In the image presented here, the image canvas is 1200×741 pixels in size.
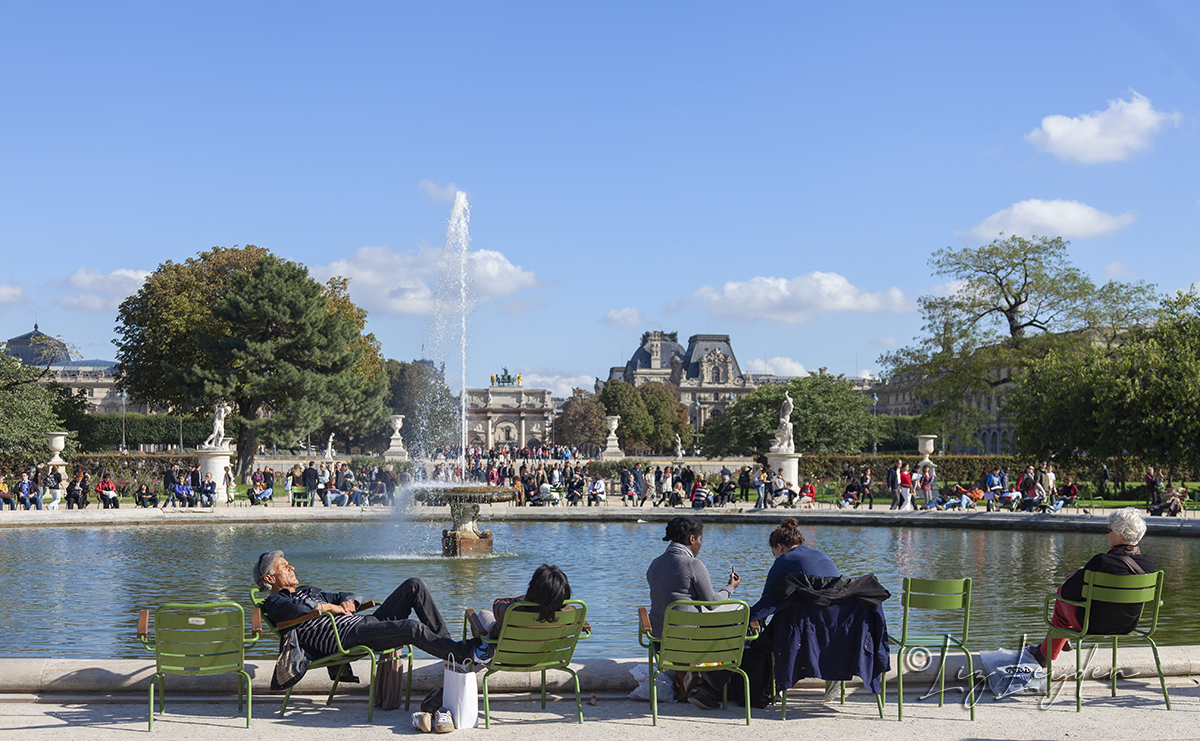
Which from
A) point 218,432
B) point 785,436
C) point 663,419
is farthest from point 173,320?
point 663,419

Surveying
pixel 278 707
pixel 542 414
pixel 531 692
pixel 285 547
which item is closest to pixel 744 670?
pixel 531 692

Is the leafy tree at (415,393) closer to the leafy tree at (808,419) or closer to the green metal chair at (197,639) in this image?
the leafy tree at (808,419)

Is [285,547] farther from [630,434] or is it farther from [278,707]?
[630,434]

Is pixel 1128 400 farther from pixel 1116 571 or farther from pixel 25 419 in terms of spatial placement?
pixel 25 419

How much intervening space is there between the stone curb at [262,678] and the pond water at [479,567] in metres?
2.10

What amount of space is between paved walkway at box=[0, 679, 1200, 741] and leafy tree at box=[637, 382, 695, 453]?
8975 cm

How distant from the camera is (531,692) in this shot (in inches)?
253

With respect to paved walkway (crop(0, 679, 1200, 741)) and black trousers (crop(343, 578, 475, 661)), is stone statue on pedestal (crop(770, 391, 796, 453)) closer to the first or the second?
paved walkway (crop(0, 679, 1200, 741))

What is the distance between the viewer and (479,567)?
15508 millimetres

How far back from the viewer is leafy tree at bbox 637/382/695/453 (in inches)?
3893

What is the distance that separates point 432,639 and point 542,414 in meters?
126

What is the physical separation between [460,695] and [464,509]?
38.9ft

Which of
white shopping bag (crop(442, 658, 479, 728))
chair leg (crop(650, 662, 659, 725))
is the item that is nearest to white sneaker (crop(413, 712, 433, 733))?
white shopping bag (crop(442, 658, 479, 728))

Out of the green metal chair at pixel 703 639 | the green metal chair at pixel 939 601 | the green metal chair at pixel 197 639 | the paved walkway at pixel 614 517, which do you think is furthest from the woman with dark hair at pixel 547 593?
the paved walkway at pixel 614 517
